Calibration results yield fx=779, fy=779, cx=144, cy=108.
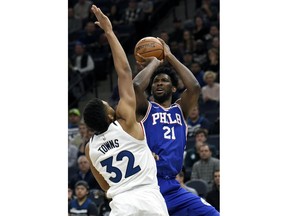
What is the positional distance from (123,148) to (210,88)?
700 centimetres

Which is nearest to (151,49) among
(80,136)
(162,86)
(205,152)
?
(162,86)

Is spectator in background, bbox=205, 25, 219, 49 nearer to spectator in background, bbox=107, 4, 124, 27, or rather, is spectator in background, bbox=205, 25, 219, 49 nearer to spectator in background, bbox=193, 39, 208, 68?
spectator in background, bbox=193, 39, 208, 68

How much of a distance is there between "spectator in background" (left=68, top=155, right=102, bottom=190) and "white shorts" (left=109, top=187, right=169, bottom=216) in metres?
5.99

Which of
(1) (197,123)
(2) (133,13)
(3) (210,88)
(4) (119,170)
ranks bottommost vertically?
(1) (197,123)

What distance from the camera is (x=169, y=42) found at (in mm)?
15250

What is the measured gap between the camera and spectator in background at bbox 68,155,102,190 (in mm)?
12109

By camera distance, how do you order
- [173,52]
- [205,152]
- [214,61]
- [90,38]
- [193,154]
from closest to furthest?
[205,152] < [193,154] < [214,61] < [173,52] < [90,38]

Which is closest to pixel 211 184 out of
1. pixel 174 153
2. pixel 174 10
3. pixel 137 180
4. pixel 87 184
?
pixel 87 184

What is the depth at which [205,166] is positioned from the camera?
11109 millimetres

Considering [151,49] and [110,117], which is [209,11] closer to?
[151,49]

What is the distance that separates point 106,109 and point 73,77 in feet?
33.2

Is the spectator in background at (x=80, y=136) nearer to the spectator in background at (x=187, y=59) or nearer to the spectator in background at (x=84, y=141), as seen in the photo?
the spectator in background at (x=84, y=141)

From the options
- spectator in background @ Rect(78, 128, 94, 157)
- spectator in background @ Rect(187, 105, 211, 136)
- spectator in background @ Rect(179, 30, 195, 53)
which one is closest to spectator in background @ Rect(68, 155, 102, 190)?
spectator in background @ Rect(78, 128, 94, 157)

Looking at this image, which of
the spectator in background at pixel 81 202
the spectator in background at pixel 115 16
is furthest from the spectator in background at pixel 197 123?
the spectator in background at pixel 115 16
